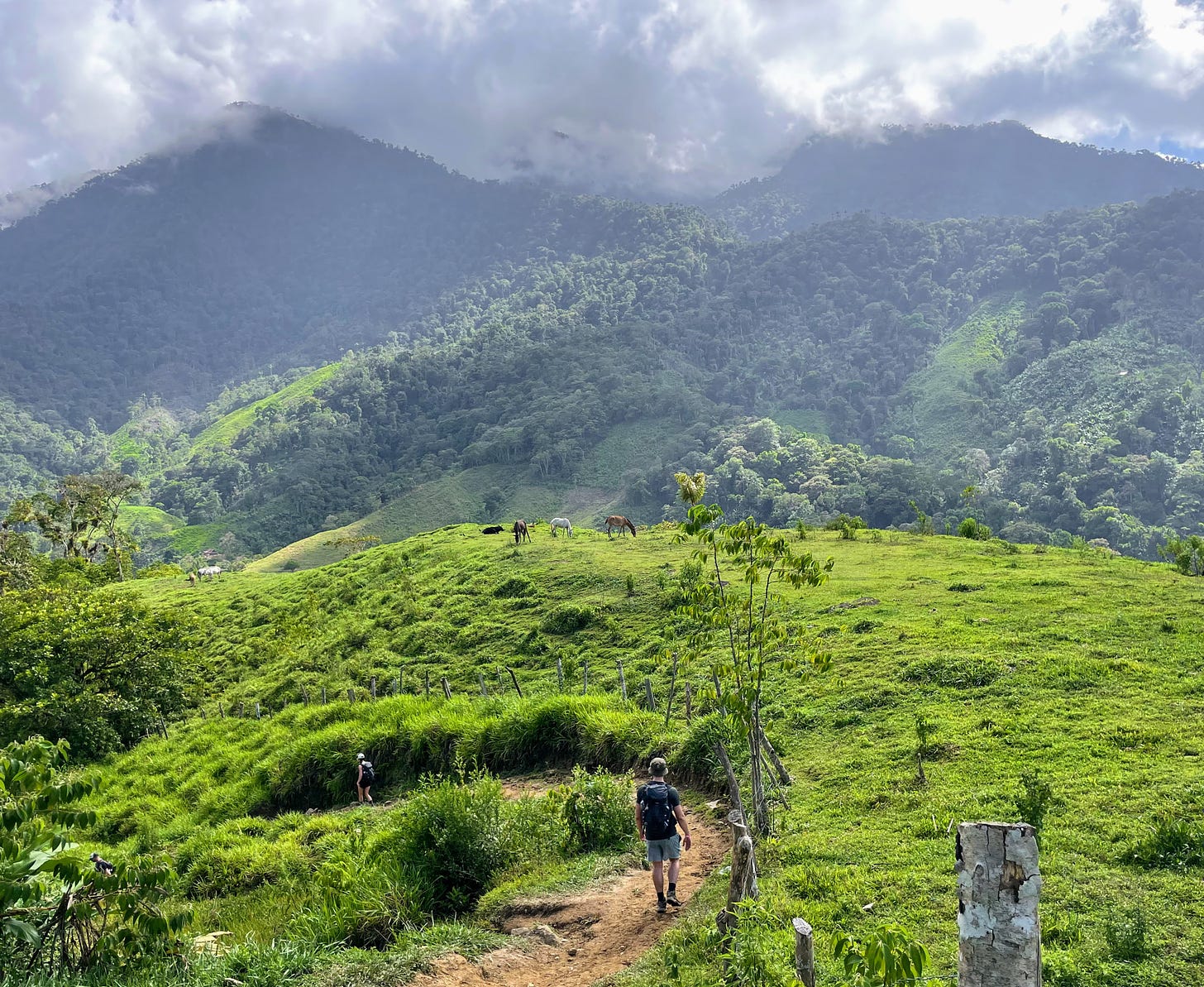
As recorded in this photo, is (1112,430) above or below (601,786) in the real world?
above

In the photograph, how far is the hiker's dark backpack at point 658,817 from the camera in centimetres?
1012

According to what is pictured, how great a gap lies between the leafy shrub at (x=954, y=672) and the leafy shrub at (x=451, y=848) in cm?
996

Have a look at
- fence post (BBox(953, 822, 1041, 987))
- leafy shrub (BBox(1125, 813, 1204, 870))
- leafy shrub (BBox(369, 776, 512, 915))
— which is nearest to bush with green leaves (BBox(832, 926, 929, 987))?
fence post (BBox(953, 822, 1041, 987))

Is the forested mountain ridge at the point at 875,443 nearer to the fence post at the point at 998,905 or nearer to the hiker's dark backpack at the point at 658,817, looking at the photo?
the hiker's dark backpack at the point at 658,817

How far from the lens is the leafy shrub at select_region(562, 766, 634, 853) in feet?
41.7

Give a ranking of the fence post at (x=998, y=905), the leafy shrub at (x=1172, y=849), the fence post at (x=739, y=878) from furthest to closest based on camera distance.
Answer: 1. the leafy shrub at (x=1172, y=849)
2. the fence post at (x=739, y=878)
3. the fence post at (x=998, y=905)

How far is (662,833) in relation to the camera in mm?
10125

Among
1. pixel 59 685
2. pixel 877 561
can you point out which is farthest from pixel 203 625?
pixel 877 561

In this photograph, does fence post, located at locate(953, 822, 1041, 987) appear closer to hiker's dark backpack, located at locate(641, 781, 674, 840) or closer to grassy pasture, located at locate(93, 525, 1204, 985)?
grassy pasture, located at locate(93, 525, 1204, 985)

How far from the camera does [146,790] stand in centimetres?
2402

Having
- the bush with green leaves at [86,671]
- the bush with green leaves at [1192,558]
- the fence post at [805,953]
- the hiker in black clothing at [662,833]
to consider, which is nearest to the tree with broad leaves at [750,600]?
the hiker in black clothing at [662,833]

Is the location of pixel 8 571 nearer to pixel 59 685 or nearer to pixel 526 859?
pixel 59 685

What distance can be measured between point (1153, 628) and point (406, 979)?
17.9 m

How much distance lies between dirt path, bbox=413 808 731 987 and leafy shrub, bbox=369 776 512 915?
56.8 inches
